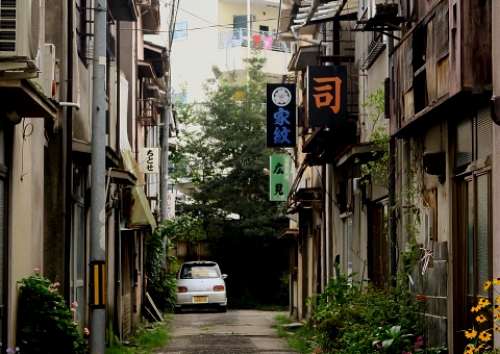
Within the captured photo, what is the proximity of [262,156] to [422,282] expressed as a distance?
103 feet

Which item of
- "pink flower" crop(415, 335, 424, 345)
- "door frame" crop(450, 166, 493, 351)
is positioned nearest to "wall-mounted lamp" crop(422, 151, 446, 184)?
"door frame" crop(450, 166, 493, 351)

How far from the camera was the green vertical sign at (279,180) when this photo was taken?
3378cm

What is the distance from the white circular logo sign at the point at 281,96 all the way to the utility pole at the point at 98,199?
34.0 feet

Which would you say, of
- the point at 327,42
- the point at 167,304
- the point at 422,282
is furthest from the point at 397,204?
the point at 167,304

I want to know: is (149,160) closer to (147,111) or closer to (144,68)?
(147,111)

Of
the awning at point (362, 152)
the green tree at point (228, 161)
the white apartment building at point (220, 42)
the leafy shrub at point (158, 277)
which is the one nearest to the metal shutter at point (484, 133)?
the awning at point (362, 152)

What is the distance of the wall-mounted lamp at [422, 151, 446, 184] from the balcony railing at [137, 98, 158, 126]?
18.5 m

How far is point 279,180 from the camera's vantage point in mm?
34000

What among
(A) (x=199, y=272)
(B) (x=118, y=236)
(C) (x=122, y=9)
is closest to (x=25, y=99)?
(C) (x=122, y=9)

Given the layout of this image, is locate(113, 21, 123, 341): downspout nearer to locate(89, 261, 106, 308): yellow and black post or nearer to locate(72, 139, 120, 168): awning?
locate(72, 139, 120, 168): awning

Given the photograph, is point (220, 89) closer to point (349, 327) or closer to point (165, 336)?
point (165, 336)

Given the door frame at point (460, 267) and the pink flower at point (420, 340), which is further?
the pink flower at point (420, 340)

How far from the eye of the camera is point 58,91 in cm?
1535

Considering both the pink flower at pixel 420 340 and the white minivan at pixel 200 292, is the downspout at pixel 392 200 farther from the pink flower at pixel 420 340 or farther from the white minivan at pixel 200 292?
the white minivan at pixel 200 292
